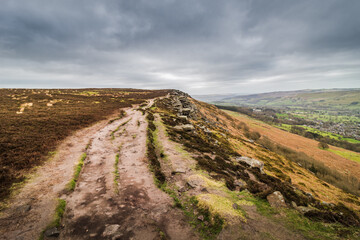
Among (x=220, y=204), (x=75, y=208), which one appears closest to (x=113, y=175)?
(x=75, y=208)

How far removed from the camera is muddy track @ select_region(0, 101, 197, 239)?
7258 millimetres

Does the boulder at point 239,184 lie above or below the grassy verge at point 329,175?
above

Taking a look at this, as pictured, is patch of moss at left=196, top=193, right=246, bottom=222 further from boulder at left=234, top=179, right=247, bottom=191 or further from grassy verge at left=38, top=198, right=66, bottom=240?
grassy verge at left=38, top=198, right=66, bottom=240

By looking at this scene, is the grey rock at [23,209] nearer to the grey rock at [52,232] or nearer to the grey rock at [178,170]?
the grey rock at [52,232]

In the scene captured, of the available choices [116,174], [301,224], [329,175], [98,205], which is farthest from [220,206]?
[329,175]

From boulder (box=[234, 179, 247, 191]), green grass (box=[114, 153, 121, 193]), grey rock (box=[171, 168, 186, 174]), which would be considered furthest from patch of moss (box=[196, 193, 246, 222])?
green grass (box=[114, 153, 121, 193])

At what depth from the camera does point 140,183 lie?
468 inches

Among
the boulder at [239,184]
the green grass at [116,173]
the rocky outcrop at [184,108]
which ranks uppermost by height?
the rocky outcrop at [184,108]

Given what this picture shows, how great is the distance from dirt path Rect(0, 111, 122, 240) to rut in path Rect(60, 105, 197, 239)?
3.48ft

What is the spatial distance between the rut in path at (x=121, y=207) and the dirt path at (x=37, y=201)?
3.48 feet

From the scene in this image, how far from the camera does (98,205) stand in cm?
910

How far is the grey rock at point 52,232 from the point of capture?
6809 millimetres

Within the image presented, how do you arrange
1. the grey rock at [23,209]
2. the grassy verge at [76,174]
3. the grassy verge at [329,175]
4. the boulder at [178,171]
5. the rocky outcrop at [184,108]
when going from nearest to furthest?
the grey rock at [23,209] → the grassy verge at [76,174] → the boulder at [178,171] → the grassy verge at [329,175] → the rocky outcrop at [184,108]

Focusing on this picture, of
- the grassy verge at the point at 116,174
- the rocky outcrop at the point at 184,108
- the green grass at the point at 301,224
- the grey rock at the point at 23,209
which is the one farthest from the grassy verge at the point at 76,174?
the rocky outcrop at the point at 184,108
